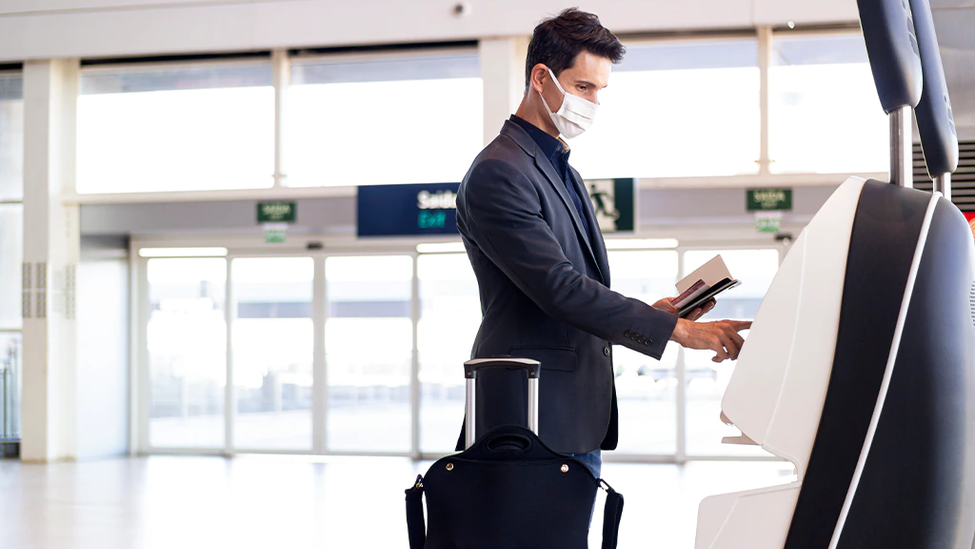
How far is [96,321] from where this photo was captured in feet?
35.1

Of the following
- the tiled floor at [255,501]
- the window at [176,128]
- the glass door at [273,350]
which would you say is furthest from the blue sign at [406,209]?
the tiled floor at [255,501]

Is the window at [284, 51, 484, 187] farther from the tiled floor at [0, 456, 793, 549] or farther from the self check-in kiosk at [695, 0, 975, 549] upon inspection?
the self check-in kiosk at [695, 0, 975, 549]

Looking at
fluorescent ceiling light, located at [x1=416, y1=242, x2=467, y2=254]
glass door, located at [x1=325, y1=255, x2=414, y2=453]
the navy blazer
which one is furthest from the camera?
glass door, located at [x1=325, y1=255, x2=414, y2=453]

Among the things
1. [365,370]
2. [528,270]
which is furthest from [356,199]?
[528,270]

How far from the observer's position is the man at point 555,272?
164 centimetres

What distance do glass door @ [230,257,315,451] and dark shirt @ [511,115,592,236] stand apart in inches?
346

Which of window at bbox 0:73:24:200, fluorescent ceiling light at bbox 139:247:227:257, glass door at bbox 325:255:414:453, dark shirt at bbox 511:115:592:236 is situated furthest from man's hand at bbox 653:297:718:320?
window at bbox 0:73:24:200

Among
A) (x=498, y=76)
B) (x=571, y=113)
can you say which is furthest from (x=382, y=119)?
(x=571, y=113)

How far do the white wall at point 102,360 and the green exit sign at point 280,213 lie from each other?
88.5 inches

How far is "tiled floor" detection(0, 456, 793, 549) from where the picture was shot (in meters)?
5.66

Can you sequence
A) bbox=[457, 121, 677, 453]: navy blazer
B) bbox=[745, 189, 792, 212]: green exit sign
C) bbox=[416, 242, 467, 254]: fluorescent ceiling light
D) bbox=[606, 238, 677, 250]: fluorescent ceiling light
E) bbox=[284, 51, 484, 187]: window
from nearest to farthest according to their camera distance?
bbox=[457, 121, 677, 453]: navy blazer, bbox=[745, 189, 792, 212]: green exit sign, bbox=[606, 238, 677, 250]: fluorescent ceiling light, bbox=[284, 51, 484, 187]: window, bbox=[416, 242, 467, 254]: fluorescent ceiling light

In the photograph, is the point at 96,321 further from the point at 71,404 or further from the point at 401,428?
the point at 401,428

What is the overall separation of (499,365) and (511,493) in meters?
0.21

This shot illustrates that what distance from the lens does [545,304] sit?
5.46 feet
